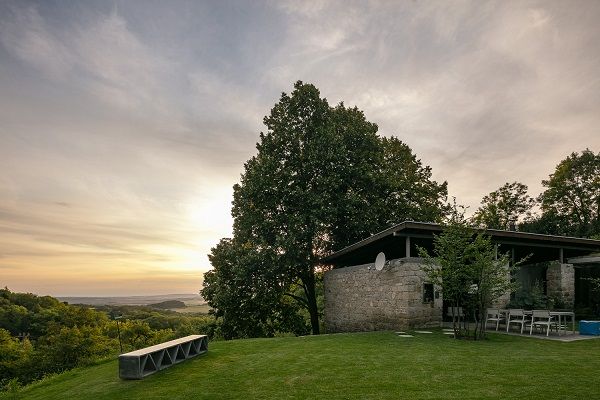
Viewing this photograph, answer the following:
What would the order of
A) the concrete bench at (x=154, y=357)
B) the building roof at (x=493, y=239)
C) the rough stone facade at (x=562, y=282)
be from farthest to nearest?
1. the rough stone facade at (x=562, y=282)
2. the building roof at (x=493, y=239)
3. the concrete bench at (x=154, y=357)

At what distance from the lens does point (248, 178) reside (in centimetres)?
2198

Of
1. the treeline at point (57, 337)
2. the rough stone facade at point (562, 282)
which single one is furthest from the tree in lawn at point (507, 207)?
the treeline at point (57, 337)

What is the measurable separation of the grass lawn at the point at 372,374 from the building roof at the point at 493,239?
4276 millimetres

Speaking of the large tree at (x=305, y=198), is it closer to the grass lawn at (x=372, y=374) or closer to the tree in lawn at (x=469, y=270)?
the tree in lawn at (x=469, y=270)

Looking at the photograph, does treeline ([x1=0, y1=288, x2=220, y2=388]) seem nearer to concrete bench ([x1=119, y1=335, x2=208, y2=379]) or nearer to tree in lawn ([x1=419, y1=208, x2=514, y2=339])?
concrete bench ([x1=119, y1=335, x2=208, y2=379])

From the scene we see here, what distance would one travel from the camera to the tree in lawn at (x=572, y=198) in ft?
111

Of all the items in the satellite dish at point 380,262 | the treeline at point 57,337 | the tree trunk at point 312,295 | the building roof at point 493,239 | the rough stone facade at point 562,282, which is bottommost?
the treeline at point 57,337

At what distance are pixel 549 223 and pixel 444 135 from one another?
23.0 m

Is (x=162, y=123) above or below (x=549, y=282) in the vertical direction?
above

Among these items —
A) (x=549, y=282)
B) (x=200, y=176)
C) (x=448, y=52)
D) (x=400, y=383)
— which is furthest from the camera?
(x=200, y=176)

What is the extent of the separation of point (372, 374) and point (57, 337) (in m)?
31.6

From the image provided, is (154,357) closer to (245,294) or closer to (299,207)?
(245,294)

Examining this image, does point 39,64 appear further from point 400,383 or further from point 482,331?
point 482,331

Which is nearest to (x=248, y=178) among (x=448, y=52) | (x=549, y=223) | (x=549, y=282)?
(x=448, y=52)
